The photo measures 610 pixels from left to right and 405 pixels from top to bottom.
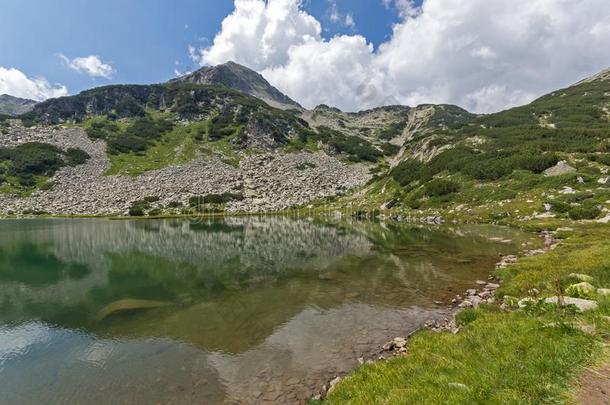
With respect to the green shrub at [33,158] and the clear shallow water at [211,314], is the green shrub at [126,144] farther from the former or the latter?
the clear shallow water at [211,314]

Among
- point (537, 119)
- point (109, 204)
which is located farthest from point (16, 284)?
point (537, 119)

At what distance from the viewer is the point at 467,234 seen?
149 feet

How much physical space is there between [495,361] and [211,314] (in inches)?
556

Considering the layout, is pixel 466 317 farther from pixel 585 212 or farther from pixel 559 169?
pixel 559 169

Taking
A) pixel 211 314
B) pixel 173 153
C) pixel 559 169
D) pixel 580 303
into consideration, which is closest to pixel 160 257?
pixel 211 314

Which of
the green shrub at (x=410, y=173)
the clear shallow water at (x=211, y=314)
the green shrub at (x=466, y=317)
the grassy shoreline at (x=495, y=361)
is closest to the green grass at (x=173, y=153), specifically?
the green shrub at (x=410, y=173)

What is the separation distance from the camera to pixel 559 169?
2472 inches

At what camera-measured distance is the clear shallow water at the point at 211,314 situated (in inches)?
471

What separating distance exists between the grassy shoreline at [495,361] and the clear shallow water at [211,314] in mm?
2352

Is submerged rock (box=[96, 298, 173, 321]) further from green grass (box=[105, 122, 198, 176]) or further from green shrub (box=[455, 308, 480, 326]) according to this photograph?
green grass (box=[105, 122, 198, 176])

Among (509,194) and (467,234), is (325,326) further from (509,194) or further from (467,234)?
(509,194)

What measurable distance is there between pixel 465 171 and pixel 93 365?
78.1 metres

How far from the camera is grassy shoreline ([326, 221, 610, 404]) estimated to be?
24.0 ft

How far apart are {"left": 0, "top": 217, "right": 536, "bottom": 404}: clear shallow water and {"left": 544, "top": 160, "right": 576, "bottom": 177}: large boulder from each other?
103 ft
